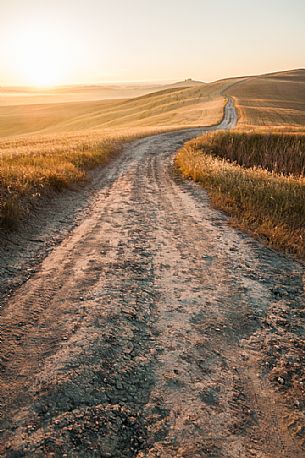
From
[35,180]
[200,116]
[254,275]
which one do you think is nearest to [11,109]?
[200,116]

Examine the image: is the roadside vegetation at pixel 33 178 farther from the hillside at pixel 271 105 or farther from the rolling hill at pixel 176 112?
the rolling hill at pixel 176 112

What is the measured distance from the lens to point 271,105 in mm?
58406

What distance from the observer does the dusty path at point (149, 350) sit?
2.44m

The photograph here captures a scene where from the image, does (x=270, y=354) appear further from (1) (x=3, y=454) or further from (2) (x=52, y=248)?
(2) (x=52, y=248)

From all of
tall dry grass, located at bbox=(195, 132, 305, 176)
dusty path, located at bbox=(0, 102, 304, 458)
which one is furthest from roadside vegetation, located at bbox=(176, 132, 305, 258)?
tall dry grass, located at bbox=(195, 132, 305, 176)

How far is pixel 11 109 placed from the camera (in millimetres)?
98375

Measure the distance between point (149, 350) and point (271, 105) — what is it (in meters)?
62.5

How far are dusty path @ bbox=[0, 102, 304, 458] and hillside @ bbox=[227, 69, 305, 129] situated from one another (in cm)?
2791

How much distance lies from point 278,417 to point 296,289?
90.1 inches

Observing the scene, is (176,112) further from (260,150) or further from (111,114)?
(260,150)

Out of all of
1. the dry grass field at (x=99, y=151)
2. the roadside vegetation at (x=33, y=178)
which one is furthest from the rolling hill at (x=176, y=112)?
the roadside vegetation at (x=33, y=178)

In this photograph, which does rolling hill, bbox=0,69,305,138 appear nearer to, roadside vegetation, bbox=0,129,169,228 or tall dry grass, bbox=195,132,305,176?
tall dry grass, bbox=195,132,305,176

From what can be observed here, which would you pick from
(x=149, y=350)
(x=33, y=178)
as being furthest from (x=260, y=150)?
(x=149, y=350)

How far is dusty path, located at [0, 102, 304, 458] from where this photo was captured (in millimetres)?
2439
